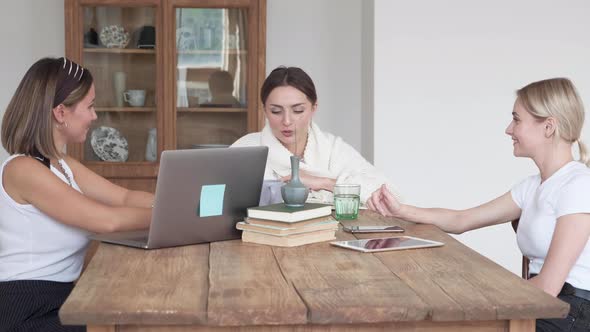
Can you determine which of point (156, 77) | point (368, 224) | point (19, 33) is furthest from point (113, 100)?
point (368, 224)

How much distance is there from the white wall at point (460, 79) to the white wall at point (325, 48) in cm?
60

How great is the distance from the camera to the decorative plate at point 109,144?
187 inches

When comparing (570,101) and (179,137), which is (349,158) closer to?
(570,101)

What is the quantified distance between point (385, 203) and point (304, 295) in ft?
3.31

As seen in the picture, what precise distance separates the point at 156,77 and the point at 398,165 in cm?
143

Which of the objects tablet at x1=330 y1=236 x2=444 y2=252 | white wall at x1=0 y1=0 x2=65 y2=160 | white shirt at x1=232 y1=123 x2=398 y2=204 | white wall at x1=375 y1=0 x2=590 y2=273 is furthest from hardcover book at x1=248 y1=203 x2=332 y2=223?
white wall at x1=0 y1=0 x2=65 y2=160

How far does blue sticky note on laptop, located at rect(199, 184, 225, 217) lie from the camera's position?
2184mm

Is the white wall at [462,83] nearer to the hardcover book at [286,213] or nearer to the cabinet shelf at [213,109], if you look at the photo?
the cabinet shelf at [213,109]

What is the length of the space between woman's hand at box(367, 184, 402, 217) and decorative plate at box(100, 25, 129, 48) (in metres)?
2.57

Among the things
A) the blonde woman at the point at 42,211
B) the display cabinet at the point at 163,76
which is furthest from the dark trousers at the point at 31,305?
the display cabinet at the point at 163,76

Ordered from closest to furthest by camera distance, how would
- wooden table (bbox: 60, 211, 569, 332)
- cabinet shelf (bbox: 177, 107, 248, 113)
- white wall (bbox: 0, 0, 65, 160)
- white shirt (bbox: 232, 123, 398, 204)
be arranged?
wooden table (bbox: 60, 211, 569, 332), white shirt (bbox: 232, 123, 398, 204), cabinet shelf (bbox: 177, 107, 248, 113), white wall (bbox: 0, 0, 65, 160)

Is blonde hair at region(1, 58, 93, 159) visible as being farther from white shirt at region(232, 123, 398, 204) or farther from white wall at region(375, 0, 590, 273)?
white wall at region(375, 0, 590, 273)

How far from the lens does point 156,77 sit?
4.72m

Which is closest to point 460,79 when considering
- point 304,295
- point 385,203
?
point 385,203
